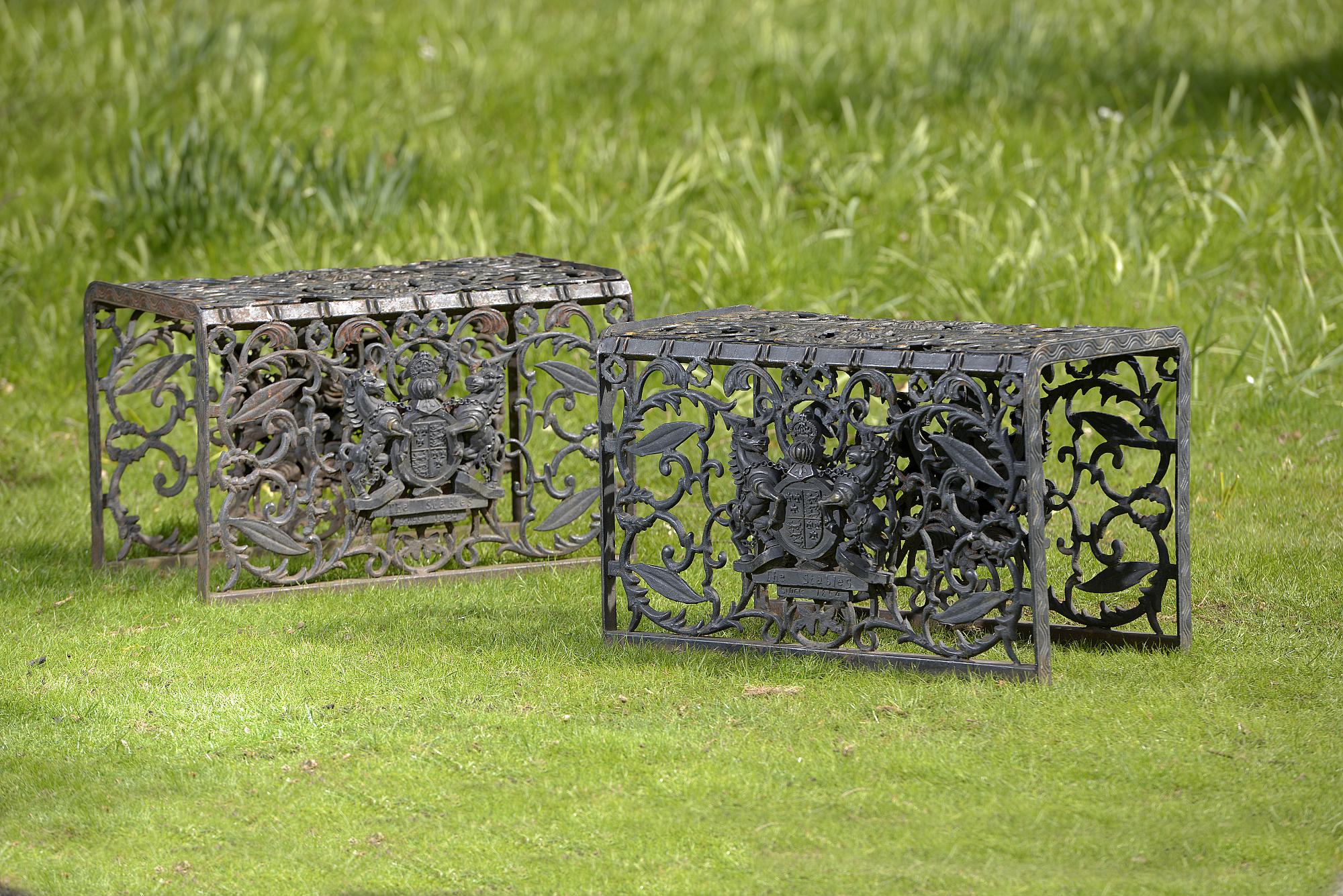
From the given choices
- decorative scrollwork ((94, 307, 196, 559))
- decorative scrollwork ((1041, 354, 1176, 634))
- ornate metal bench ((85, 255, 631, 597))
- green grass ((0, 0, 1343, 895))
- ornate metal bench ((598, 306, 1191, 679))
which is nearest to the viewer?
green grass ((0, 0, 1343, 895))

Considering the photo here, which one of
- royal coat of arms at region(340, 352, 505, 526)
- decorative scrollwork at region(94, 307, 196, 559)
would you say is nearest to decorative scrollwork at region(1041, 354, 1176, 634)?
royal coat of arms at region(340, 352, 505, 526)

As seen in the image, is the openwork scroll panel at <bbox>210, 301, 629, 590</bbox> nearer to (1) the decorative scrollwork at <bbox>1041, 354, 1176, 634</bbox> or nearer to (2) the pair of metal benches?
(2) the pair of metal benches

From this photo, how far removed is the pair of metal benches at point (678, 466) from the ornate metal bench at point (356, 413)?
13mm

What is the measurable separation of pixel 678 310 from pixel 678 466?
1813mm

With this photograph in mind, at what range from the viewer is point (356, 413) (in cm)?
662

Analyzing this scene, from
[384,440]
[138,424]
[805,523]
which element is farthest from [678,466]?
[805,523]

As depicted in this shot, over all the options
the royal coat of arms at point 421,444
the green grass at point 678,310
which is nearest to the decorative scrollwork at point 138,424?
the green grass at point 678,310

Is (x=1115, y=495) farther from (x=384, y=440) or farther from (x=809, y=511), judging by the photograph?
(x=384, y=440)

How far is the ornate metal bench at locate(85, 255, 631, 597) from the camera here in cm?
653

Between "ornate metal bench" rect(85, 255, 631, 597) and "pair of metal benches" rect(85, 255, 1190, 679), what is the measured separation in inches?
0.5

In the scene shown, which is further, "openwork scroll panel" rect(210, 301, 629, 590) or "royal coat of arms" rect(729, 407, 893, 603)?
"openwork scroll panel" rect(210, 301, 629, 590)

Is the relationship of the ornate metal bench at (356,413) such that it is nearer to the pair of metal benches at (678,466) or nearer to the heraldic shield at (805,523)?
the pair of metal benches at (678,466)

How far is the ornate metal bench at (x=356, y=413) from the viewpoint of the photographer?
6.53 meters

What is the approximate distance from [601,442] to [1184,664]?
76.1 inches
